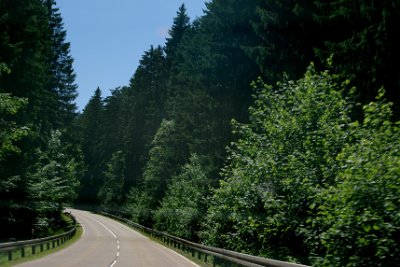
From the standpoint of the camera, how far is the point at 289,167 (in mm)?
14156

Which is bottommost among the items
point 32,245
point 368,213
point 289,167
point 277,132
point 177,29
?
point 32,245

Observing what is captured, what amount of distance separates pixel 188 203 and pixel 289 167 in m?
19.5

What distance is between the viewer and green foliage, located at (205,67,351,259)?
539 inches

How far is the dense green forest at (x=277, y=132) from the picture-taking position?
9586 millimetres

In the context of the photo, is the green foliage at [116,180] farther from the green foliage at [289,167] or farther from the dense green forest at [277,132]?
the green foliage at [289,167]

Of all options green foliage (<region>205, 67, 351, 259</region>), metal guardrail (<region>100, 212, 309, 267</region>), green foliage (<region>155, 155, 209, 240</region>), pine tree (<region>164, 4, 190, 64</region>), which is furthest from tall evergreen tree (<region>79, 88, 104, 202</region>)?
green foliage (<region>205, 67, 351, 259</region>)

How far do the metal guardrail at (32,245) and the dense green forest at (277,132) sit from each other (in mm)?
2718

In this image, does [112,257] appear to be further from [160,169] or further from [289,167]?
[160,169]

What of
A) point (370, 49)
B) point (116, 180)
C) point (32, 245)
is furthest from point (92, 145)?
point (370, 49)

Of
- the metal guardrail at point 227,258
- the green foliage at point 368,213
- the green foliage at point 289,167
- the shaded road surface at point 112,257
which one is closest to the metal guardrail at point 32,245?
the shaded road surface at point 112,257

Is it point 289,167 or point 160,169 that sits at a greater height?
point 160,169

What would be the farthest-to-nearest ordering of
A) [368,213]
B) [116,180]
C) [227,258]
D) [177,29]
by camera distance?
1. [116,180]
2. [177,29]
3. [227,258]
4. [368,213]

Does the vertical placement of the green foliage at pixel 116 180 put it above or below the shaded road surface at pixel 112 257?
above

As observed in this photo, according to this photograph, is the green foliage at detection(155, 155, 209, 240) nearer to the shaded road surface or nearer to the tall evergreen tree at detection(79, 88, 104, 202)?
the shaded road surface
